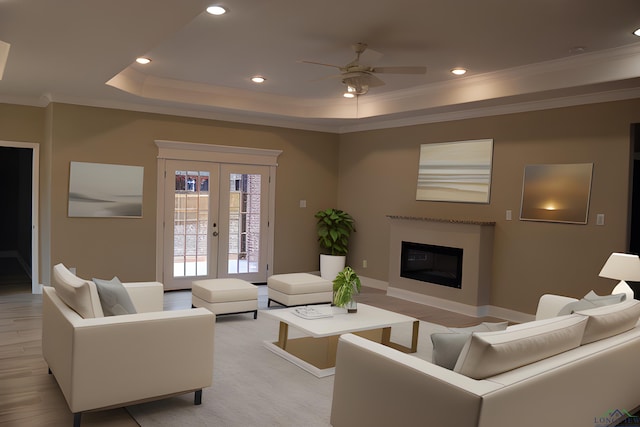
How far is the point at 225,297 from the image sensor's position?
5.64 meters

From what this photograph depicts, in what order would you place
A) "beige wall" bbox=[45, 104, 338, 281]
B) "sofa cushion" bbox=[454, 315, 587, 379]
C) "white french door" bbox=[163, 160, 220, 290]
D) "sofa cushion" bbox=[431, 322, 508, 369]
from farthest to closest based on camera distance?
"white french door" bbox=[163, 160, 220, 290]
"beige wall" bbox=[45, 104, 338, 281]
"sofa cushion" bbox=[431, 322, 508, 369]
"sofa cushion" bbox=[454, 315, 587, 379]

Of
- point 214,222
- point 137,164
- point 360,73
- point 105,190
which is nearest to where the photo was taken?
point 360,73

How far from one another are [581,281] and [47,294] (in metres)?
5.31

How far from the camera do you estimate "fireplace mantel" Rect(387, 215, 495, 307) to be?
253 inches

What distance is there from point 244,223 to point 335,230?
1536 mm

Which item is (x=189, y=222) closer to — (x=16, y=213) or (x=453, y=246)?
(x=453, y=246)

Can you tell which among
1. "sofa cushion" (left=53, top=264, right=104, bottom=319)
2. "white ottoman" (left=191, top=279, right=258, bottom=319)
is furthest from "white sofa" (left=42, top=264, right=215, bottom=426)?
"white ottoman" (left=191, top=279, right=258, bottom=319)

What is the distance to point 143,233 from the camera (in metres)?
7.21

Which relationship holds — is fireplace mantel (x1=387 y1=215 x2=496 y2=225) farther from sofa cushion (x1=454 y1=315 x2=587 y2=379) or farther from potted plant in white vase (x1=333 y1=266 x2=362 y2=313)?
sofa cushion (x1=454 y1=315 x2=587 y2=379)

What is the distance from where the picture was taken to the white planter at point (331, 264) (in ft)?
27.3

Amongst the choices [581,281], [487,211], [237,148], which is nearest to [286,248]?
[237,148]

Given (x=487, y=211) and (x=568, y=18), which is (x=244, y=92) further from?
(x=568, y=18)

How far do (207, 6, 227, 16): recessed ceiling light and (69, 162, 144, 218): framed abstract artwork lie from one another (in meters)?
3.56
